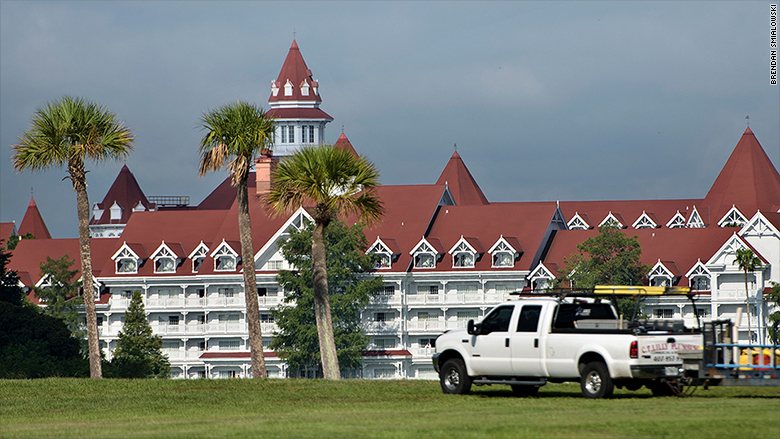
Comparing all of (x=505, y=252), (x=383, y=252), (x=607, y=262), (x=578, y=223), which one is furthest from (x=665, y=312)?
(x=578, y=223)

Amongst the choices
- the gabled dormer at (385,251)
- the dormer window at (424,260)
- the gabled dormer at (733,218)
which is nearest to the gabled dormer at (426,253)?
the dormer window at (424,260)

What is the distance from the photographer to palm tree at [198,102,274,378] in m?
37.3

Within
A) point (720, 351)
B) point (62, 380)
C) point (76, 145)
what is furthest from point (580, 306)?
point (76, 145)

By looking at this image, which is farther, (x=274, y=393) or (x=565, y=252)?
(x=565, y=252)

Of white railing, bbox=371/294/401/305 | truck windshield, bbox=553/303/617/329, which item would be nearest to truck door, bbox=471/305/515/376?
truck windshield, bbox=553/303/617/329

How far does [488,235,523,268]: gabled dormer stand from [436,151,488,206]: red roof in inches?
892

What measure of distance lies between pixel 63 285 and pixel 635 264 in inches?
1928

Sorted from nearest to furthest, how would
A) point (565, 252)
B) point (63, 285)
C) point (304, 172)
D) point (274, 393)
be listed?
point (274, 393), point (304, 172), point (565, 252), point (63, 285)

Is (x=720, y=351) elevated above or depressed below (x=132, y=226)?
below

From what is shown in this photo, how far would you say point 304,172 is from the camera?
117 feet

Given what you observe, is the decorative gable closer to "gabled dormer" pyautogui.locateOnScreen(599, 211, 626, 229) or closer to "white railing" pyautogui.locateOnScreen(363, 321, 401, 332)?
"white railing" pyautogui.locateOnScreen(363, 321, 401, 332)

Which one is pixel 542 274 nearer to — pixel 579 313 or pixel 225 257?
pixel 225 257

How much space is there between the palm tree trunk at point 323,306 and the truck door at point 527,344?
15.3 metres

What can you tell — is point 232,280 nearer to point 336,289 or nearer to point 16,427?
point 336,289
